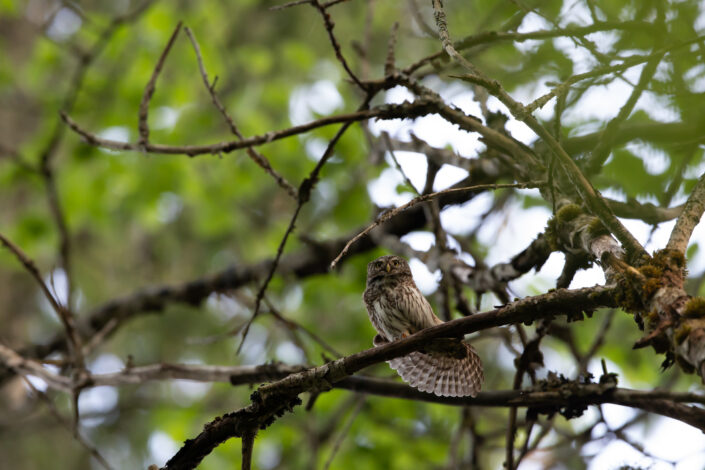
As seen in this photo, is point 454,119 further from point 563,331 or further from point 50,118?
point 50,118

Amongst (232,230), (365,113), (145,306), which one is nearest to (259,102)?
(232,230)

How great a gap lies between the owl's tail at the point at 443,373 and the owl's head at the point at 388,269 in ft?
2.17

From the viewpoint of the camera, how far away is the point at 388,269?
3.47m

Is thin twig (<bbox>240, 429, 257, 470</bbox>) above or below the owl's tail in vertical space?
below

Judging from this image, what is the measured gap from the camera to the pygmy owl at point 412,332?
2684 mm

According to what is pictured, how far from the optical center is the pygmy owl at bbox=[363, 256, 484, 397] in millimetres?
2684

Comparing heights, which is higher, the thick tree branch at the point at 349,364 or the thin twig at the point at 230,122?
the thin twig at the point at 230,122

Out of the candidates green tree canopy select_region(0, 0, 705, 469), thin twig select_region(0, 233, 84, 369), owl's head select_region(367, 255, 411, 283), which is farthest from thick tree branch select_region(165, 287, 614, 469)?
thin twig select_region(0, 233, 84, 369)

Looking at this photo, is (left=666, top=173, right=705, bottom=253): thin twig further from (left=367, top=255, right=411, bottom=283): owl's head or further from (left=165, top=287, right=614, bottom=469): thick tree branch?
(left=367, top=255, right=411, bottom=283): owl's head

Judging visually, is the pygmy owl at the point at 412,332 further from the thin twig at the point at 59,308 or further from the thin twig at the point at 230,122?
the thin twig at the point at 59,308

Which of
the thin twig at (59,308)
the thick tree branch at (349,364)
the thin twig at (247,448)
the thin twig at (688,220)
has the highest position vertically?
the thin twig at (59,308)

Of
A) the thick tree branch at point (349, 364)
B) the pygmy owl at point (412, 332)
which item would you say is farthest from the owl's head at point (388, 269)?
the thick tree branch at point (349, 364)

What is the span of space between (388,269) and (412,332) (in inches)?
17.9

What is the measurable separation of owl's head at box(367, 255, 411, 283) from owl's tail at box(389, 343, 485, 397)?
0.66 metres
